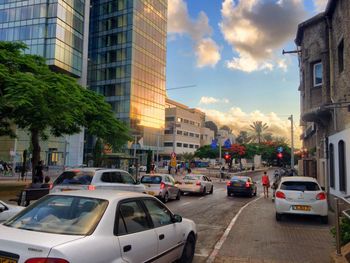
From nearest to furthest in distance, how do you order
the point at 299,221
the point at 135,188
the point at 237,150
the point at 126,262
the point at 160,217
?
1. the point at 126,262
2. the point at 160,217
3. the point at 299,221
4. the point at 135,188
5. the point at 237,150

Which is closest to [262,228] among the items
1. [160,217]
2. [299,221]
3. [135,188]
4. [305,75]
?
[299,221]

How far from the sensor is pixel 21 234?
13.2ft

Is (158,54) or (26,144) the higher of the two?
(158,54)

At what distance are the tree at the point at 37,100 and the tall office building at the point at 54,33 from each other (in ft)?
99.1

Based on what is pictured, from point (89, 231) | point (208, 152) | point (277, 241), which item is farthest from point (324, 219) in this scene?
point (208, 152)

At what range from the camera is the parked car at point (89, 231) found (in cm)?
367

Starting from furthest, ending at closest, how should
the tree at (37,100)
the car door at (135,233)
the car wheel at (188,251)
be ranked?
the tree at (37,100) < the car wheel at (188,251) < the car door at (135,233)

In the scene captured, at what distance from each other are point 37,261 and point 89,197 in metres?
1.37

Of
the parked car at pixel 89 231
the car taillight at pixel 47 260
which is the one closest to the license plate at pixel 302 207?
the parked car at pixel 89 231

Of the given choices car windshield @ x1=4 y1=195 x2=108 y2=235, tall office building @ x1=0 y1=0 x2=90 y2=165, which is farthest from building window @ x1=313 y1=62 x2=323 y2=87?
tall office building @ x1=0 y1=0 x2=90 y2=165

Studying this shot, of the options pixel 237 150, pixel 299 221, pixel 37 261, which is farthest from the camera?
pixel 237 150

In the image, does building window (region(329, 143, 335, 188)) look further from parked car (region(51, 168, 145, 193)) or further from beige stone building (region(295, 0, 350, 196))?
parked car (region(51, 168, 145, 193))

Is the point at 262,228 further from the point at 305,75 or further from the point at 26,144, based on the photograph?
the point at 26,144

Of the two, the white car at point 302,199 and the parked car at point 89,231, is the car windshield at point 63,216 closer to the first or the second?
the parked car at point 89,231
